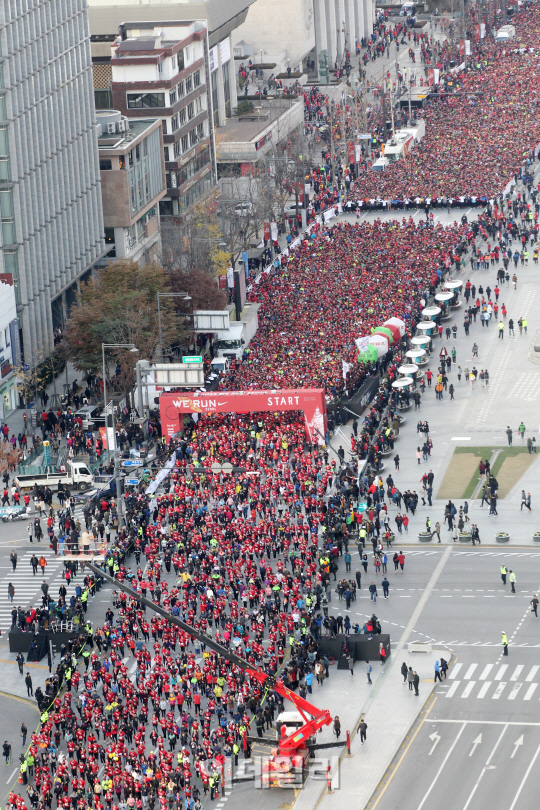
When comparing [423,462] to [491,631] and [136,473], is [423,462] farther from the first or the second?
[491,631]

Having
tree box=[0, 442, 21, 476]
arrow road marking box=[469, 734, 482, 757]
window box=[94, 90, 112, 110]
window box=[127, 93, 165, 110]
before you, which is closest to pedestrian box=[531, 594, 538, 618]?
arrow road marking box=[469, 734, 482, 757]

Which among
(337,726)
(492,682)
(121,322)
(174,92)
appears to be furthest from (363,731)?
(174,92)

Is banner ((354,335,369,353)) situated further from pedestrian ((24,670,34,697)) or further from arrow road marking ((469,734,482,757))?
A: arrow road marking ((469,734,482,757))

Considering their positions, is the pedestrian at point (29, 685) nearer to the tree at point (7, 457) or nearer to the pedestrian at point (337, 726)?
the pedestrian at point (337, 726)

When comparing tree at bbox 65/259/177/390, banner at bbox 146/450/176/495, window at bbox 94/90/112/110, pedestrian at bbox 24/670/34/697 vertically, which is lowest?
pedestrian at bbox 24/670/34/697

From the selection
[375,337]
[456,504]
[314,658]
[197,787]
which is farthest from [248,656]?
[375,337]

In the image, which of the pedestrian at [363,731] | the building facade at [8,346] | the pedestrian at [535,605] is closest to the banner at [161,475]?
the building facade at [8,346]

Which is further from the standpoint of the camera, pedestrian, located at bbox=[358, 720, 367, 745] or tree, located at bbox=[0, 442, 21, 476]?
tree, located at bbox=[0, 442, 21, 476]
